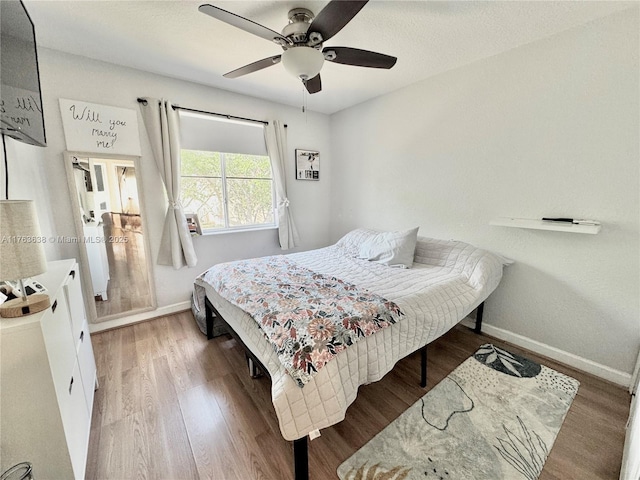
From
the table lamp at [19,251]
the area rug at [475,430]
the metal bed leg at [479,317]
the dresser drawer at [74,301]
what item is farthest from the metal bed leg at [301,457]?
the metal bed leg at [479,317]

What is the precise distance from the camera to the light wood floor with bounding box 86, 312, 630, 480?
1.31 meters

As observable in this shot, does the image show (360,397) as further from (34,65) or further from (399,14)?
(34,65)

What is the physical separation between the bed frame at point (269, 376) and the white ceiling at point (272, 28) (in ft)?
7.01

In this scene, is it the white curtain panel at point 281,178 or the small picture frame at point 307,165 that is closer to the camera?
the white curtain panel at point 281,178

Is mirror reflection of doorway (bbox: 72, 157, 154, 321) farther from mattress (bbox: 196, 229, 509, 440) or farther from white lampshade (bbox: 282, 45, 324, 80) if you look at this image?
white lampshade (bbox: 282, 45, 324, 80)

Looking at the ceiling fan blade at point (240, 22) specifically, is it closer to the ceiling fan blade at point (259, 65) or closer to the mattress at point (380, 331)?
the ceiling fan blade at point (259, 65)

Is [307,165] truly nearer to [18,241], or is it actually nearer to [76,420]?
[18,241]

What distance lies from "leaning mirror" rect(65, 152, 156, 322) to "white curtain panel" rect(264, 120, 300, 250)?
4.94 ft

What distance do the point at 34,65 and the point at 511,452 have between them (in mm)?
3426

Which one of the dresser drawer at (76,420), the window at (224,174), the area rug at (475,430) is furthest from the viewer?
the window at (224,174)

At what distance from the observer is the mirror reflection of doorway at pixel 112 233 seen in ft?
7.77

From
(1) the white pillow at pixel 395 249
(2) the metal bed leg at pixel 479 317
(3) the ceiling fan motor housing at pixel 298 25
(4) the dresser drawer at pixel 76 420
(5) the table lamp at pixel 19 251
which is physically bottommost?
(2) the metal bed leg at pixel 479 317

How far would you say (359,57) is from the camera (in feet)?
5.69

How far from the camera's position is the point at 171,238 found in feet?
9.09
